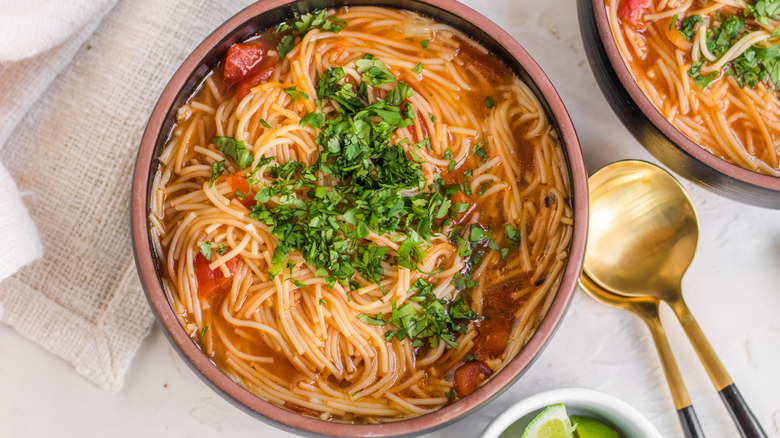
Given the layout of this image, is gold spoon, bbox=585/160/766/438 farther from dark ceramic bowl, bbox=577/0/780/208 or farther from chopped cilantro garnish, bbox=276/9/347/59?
chopped cilantro garnish, bbox=276/9/347/59

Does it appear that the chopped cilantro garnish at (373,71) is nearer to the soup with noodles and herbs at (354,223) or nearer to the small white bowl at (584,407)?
the soup with noodles and herbs at (354,223)

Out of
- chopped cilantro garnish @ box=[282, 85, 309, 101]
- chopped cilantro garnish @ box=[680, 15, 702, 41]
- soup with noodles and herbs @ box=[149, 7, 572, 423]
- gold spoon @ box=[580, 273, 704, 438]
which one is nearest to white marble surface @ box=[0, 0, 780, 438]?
gold spoon @ box=[580, 273, 704, 438]

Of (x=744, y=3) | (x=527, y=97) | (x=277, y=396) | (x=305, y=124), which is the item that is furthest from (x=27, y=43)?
(x=744, y=3)

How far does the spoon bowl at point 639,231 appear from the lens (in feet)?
12.3

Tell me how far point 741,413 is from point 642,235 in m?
1.04

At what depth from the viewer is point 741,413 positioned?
3570 millimetres

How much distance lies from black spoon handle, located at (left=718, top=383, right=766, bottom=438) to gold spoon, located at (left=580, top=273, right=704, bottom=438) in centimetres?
18

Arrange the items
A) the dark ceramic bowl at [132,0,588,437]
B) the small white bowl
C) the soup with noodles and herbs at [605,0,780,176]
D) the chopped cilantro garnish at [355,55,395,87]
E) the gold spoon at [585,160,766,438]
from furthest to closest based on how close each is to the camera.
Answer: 1. the gold spoon at [585,160,766,438]
2. the soup with noodles and herbs at [605,0,780,176]
3. the small white bowl
4. the chopped cilantro garnish at [355,55,395,87]
5. the dark ceramic bowl at [132,0,588,437]

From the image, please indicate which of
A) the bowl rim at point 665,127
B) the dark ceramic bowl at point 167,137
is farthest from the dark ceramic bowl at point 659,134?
the dark ceramic bowl at point 167,137

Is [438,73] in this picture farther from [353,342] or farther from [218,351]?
[218,351]

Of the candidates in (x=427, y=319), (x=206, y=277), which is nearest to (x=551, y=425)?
(x=427, y=319)

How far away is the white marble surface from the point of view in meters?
3.82

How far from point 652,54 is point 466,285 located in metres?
1.58

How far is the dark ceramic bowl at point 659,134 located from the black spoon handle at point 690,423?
3.82 feet
